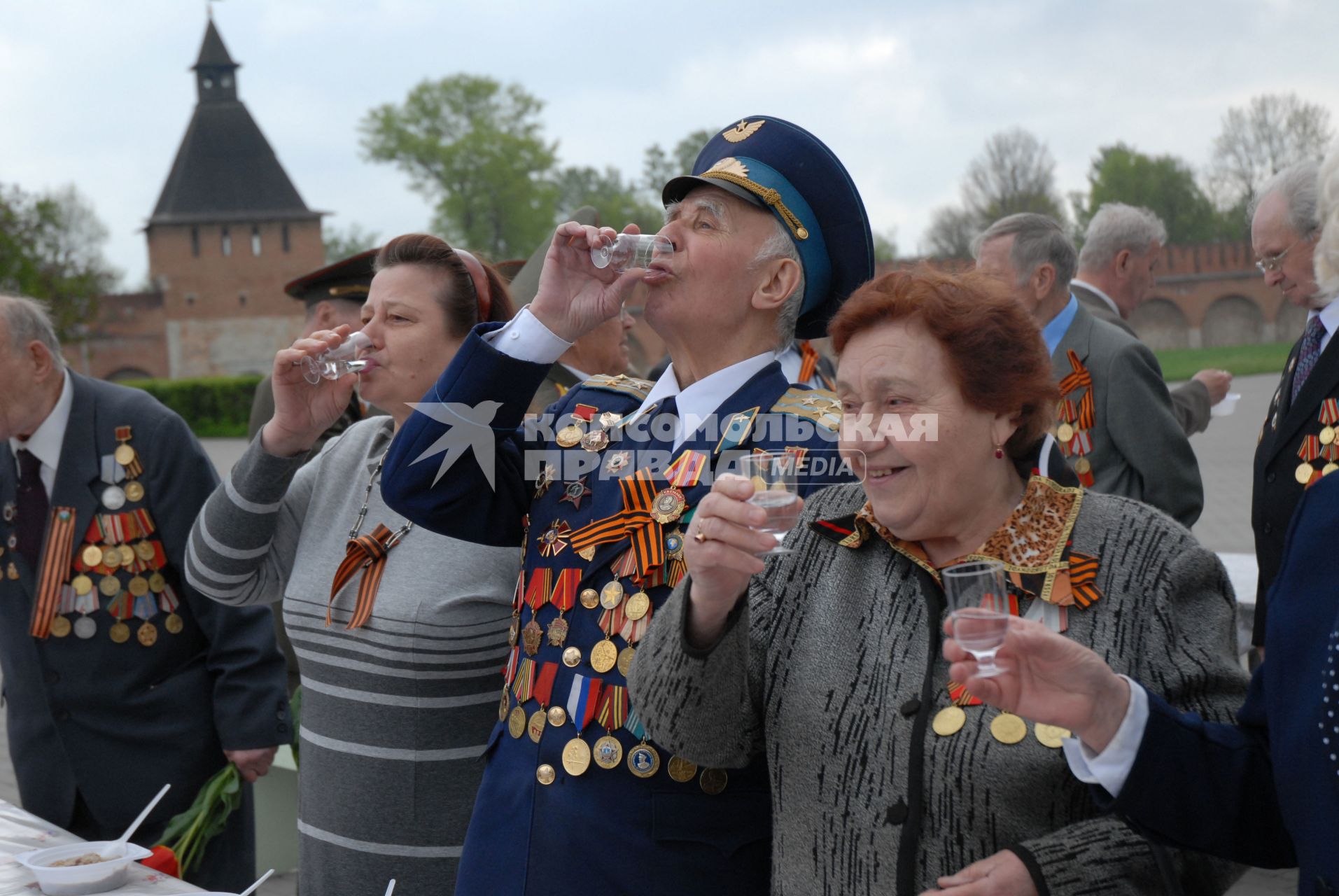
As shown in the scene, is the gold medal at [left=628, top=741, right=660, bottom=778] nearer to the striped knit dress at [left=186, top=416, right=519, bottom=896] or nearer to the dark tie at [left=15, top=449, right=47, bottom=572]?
the striped knit dress at [left=186, top=416, right=519, bottom=896]

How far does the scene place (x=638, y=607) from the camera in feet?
7.84

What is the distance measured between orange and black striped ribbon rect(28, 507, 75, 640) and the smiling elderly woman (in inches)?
93.1

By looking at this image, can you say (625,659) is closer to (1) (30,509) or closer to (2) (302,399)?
(2) (302,399)

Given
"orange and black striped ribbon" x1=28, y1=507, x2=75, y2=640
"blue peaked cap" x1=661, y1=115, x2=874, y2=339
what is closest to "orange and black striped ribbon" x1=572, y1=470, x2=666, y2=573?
"blue peaked cap" x1=661, y1=115, x2=874, y2=339

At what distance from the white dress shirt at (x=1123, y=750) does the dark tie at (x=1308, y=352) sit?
2.72m

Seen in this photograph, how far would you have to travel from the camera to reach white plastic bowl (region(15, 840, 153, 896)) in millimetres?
2521

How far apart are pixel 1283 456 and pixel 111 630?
3867mm

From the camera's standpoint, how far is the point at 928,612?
2.12 meters

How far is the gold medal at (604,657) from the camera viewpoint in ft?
7.80

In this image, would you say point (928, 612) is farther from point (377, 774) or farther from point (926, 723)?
point (377, 774)

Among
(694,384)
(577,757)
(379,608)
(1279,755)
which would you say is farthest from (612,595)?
(1279,755)

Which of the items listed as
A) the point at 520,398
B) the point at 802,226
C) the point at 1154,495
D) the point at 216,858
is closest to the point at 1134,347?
the point at 1154,495

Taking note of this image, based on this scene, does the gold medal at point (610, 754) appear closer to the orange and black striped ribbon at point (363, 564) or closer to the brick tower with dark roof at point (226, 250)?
the orange and black striped ribbon at point (363, 564)

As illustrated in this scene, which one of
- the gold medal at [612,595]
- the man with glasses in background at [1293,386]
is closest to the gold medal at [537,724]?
the gold medal at [612,595]
